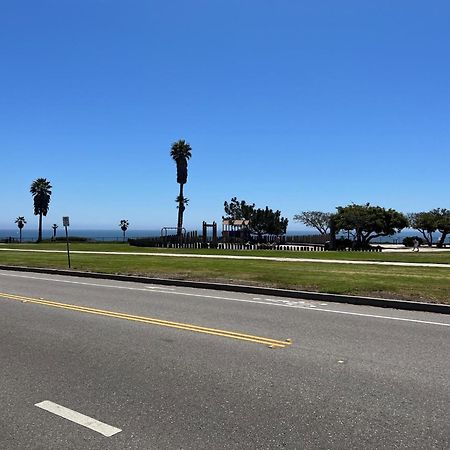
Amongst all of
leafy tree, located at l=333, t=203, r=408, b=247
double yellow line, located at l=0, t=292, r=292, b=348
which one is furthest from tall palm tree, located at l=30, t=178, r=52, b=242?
double yellow line, located at l=0, t=292, r=292, b=348

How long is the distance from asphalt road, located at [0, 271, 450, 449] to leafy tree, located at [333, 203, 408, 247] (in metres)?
52.6

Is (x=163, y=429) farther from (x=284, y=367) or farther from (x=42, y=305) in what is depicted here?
(x=42, y=305)

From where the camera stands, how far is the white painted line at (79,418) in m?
4.41

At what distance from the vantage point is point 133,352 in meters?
7.09

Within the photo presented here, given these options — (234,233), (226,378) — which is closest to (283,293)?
(226,378)

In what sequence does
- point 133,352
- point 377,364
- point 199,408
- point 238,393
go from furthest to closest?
point 133,352 < point 377,364 < point 238,393 < point 199,408

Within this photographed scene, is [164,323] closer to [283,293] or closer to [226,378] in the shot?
[226,378]

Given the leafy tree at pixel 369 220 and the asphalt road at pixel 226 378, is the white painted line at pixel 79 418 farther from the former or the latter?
the leafy tree at pixel 369 220

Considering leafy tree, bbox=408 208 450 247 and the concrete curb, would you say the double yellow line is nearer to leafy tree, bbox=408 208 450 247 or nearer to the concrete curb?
the concrete curb

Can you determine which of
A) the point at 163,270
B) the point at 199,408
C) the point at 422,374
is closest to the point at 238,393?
the point at 199,408

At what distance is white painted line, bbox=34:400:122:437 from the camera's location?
441 centimetres

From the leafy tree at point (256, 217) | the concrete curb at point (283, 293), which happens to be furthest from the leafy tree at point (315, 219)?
the concrete curb at point (283, 293)

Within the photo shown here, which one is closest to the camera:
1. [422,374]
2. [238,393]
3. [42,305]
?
[238,393]

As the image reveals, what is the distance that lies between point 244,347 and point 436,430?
3376 mm
